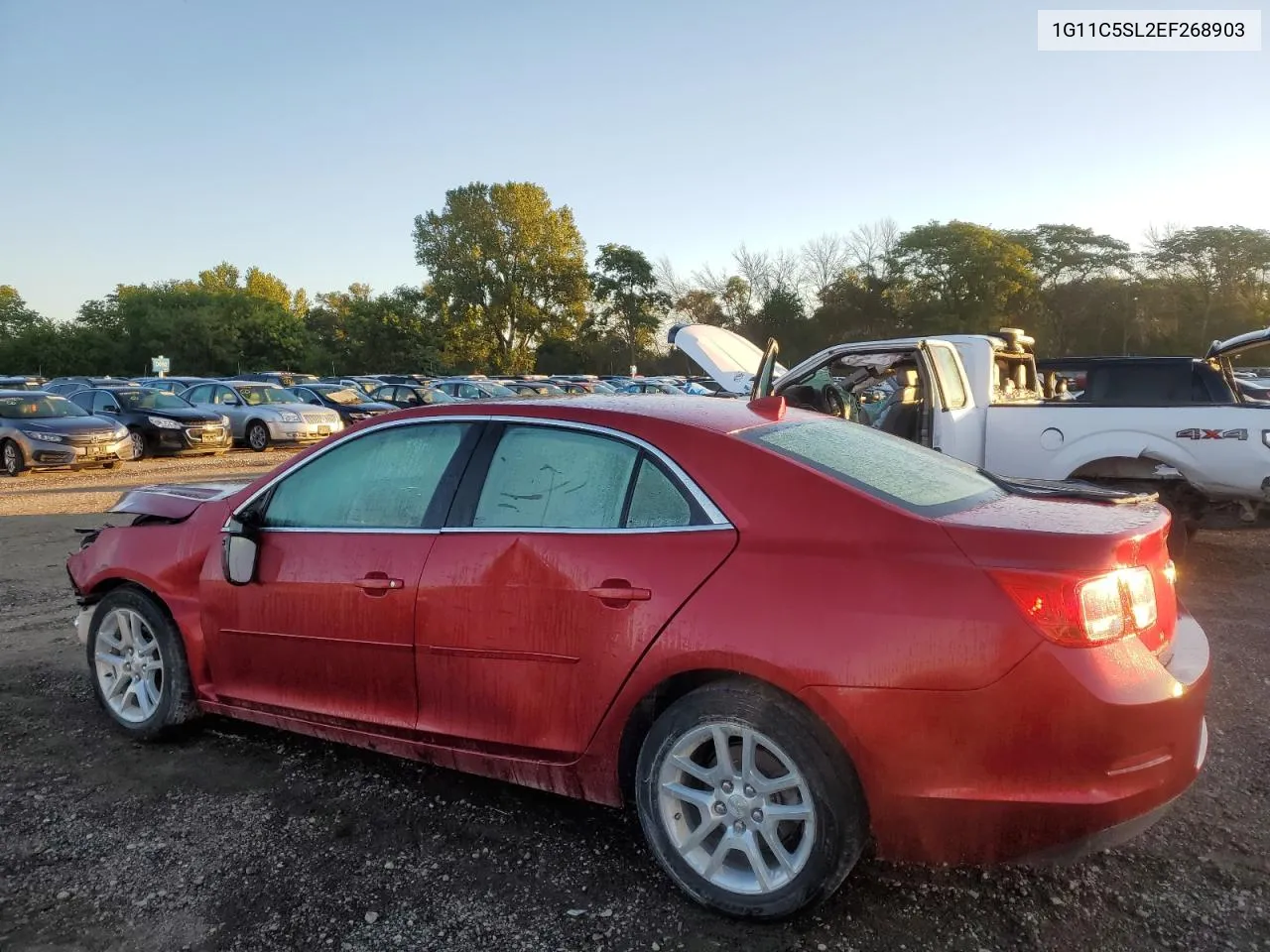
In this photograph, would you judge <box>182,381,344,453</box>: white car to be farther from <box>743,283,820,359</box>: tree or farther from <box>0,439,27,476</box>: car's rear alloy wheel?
<box>743,283,820,359</box>: tree

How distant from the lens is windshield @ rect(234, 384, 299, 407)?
21.9 metres

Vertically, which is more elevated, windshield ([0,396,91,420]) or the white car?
windshield ([0,396,91,420])

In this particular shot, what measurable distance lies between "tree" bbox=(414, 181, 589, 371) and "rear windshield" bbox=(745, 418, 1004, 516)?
64.8m

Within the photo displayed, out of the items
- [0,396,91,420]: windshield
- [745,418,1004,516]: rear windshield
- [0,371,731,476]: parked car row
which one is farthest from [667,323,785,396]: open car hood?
[0,396,91,420]: windshield

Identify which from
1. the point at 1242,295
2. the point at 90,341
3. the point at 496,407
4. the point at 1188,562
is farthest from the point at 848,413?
the point at 90,341

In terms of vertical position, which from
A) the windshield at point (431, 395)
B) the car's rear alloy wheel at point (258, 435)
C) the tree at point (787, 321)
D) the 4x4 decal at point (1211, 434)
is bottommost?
the car's rear alloy wheel at point (258, 435)

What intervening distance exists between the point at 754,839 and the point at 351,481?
2029 mm

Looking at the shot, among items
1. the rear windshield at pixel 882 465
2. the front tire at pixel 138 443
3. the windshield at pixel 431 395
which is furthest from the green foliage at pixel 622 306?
the rear windshield at pixel 882 465

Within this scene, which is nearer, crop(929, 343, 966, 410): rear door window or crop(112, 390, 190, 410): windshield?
crop(929, 343, 966, 410): rear door window

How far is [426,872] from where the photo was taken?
9.80 feet

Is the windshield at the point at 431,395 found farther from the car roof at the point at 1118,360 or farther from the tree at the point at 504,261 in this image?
the tree at the point at 504,261

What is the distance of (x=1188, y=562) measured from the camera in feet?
25.6

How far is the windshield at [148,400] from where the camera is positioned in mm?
19000

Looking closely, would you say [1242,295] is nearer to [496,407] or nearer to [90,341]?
[496,407]
